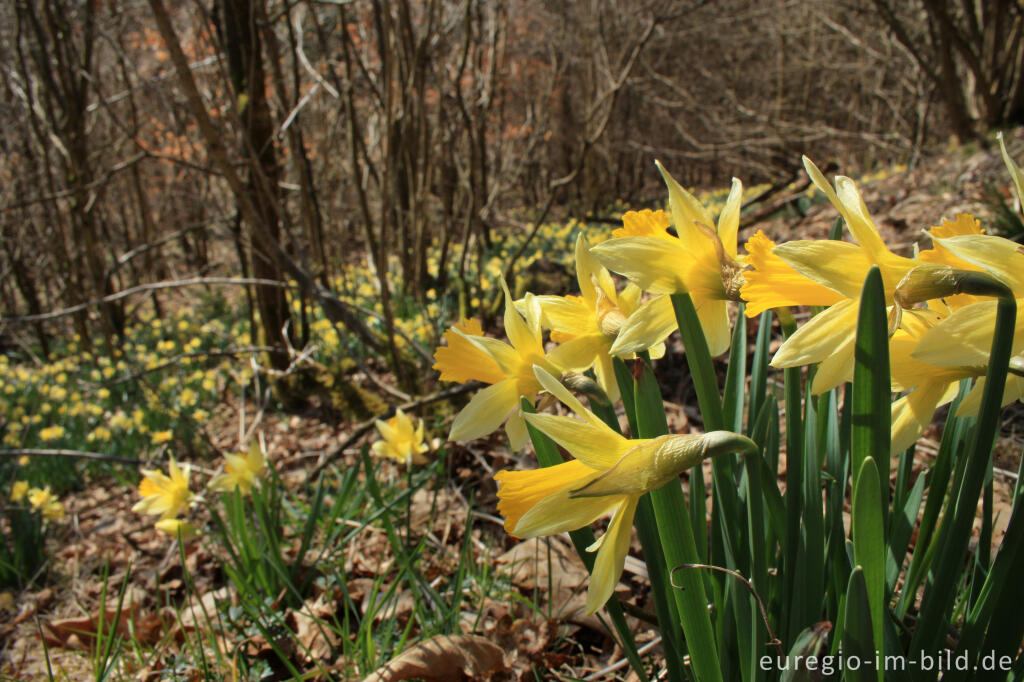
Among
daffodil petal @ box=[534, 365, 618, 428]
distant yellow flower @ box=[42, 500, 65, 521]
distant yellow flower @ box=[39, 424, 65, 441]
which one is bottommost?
distant yellow flower @ box=[39, 424, 65, 441]

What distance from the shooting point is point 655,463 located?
0.60 m

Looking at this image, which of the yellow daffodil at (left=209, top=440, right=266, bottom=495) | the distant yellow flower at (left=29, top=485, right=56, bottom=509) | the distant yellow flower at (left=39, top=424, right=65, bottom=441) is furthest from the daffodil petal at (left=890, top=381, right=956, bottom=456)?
the distant yellow flower at (left=39, top=424, right=65, bottom=441)

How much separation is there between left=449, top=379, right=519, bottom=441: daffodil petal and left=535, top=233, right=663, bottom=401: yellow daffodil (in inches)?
3.4

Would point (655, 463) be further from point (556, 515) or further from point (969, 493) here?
point (969, 493)

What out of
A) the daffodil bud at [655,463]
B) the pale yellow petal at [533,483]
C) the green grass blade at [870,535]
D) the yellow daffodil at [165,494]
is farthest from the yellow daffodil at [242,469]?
the green grass blade at [870,535]

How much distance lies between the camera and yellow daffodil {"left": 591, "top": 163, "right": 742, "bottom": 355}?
0.70 m

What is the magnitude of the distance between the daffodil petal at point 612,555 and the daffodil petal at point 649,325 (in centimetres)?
18

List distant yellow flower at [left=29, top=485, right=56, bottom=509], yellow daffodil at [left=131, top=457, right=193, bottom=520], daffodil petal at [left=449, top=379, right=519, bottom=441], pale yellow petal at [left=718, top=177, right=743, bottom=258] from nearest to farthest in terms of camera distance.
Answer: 1. pale yellow petal at [left=718, top=177, right=743, bottom=258]
2. daffodil petal at [left=449, top=379, right=519, bottom=441]
3. yellow daffodil at [left=131, top=457, right=193, bottom=520]
4. distant yellow flower at [left=29, top=485, right=56, bottom=509]

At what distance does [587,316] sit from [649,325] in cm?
13

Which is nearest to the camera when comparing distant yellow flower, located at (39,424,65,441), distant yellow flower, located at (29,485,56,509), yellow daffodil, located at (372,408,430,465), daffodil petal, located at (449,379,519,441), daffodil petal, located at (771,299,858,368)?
daffodil petal, located at (771,299,858,368)

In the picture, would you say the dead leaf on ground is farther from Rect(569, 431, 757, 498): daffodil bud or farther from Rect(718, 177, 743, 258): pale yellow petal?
Rect(718, 177, 743, 258): pale yellow petal

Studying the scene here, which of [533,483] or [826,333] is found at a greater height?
[826,333]

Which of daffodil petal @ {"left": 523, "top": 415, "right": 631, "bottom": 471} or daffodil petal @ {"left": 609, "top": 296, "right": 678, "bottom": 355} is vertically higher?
daffodil petal @ {"left": 609, "top": 296, "right": 678, "bottom": 355}

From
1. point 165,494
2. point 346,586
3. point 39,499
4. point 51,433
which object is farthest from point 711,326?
point 51,433
